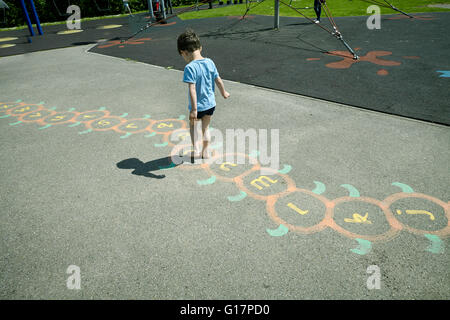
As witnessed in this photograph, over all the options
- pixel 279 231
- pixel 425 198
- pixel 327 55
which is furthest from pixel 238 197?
pixel 327 55

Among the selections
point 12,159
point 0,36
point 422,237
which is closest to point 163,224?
point 422,237

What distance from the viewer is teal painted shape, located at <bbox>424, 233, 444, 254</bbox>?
7.25 ft

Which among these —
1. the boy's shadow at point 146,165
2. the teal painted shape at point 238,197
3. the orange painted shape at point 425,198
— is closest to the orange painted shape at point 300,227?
the teal painted shape at point 238,197

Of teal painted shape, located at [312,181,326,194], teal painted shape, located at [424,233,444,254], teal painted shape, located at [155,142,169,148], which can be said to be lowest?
teal painted shape, located at [424,233,444,254]

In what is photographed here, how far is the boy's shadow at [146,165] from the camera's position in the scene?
11.2 ft

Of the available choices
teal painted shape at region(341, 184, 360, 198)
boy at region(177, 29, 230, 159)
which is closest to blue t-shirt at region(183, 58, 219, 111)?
boy at region(177, 29, 230, 159)

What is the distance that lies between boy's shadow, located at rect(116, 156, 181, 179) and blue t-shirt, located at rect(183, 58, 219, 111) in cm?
87

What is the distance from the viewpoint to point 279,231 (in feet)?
8.08

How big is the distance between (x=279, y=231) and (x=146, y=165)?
1908 mm

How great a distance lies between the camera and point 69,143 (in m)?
4.18

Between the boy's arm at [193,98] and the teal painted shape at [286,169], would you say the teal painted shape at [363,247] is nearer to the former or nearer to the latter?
the teal painted shape at [286,169]

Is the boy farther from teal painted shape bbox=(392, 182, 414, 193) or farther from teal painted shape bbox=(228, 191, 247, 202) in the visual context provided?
teal painted shape bbox=(392, 182, 414, 193)
